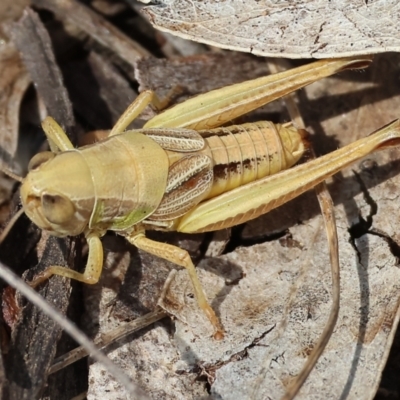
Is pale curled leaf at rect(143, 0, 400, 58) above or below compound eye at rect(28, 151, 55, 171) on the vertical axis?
above

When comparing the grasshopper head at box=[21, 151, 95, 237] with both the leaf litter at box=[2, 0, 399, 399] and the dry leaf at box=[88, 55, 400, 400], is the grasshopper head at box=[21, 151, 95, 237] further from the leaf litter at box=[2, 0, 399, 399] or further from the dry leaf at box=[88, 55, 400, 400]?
the dry leaf at box=[88, 55, 400, 400]

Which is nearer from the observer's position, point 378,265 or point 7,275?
point 7,275

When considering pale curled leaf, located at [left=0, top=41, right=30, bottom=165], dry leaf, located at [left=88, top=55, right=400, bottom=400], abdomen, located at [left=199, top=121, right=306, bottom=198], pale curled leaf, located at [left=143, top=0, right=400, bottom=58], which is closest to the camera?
dry leaf, located at [left=88, top=55, right=400, bottom=400]

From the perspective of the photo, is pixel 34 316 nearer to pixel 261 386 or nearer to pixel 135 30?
pixel 261 386

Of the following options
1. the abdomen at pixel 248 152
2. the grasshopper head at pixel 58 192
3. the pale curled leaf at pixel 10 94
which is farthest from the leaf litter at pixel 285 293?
the pale curled leaf at pixel 10 94

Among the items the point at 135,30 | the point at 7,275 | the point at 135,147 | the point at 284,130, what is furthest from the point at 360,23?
the point at 7,275

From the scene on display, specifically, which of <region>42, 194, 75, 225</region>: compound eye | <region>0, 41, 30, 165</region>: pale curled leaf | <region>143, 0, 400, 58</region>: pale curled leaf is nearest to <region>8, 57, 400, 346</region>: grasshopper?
<region>42, 194, 75, 225</region>: compound eye
